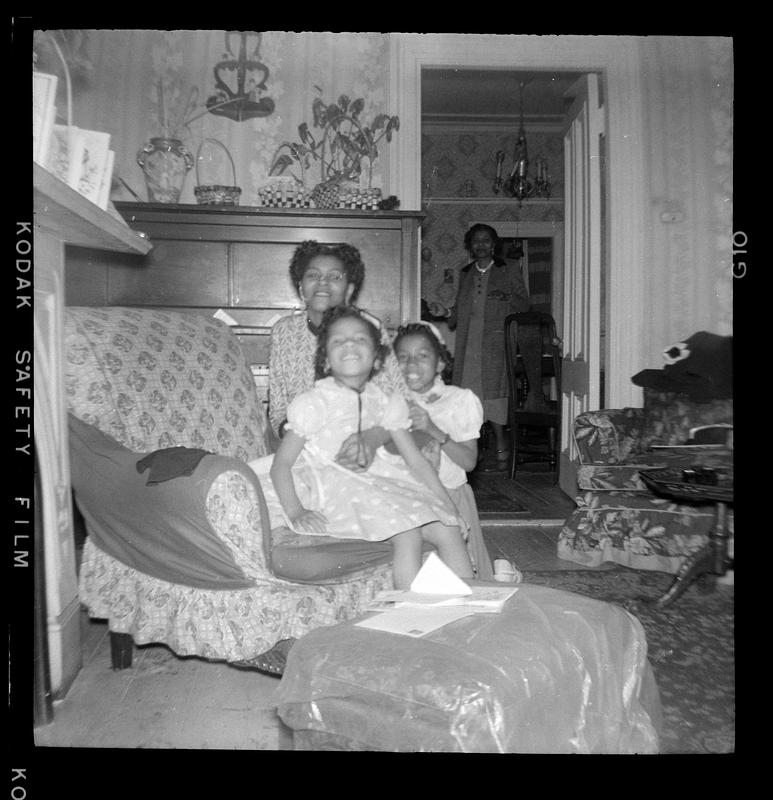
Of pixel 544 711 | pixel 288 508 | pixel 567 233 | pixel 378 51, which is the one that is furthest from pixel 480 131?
pixel 544 711

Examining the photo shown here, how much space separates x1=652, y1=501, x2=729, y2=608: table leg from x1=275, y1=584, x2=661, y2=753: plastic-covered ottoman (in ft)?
3.06

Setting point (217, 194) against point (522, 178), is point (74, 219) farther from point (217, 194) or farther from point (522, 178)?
point (522, 178)

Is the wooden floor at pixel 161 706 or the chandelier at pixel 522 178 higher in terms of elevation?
the chandelier at pixel 522 178

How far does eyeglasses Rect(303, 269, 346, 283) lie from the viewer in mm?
2021

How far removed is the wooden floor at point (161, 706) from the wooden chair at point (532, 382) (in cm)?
132

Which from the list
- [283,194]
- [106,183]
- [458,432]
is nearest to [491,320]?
[458,432]

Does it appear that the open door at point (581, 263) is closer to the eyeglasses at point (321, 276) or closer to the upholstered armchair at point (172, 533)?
the eyeglasses at point (321, 276)

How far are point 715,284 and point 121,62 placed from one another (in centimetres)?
146

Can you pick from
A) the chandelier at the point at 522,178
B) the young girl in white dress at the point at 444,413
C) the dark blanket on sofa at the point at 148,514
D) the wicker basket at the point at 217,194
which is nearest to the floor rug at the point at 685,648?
the young girl in white dress at the point at 444,413

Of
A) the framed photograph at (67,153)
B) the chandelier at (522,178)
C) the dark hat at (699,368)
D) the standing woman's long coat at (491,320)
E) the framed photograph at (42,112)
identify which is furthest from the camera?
the chandelier at (522,178)

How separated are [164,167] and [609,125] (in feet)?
3.84

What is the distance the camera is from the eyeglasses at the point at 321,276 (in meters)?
2.02

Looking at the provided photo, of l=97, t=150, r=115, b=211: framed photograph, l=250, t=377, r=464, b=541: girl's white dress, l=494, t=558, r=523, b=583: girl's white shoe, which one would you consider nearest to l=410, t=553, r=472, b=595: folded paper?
l=250, t=377, r=464, b=541: girl's white dress

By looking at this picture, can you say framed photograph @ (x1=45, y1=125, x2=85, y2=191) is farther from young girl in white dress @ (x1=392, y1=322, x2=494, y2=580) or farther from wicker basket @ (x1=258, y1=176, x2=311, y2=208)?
young girl in white dress @ (x1=392, y1=322, x2=494, y2=580)
